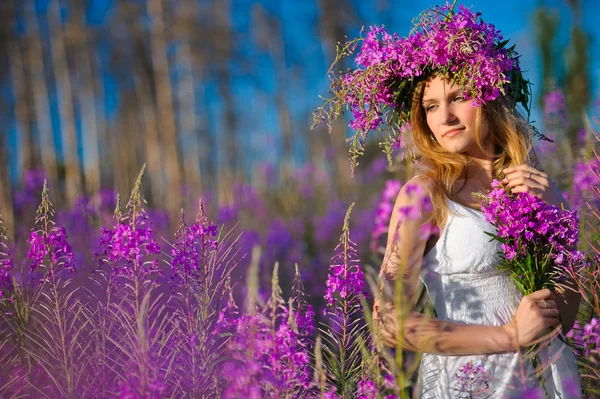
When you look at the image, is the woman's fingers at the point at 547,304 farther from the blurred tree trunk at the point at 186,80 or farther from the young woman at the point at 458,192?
the blurred tree trunk at the point at 186,80

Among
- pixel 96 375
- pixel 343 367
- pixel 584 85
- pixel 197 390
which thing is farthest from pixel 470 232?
pixel 584 85

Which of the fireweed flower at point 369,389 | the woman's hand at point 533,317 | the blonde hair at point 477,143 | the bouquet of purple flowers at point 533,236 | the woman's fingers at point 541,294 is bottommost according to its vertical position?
the fireweed flower at point 369,389

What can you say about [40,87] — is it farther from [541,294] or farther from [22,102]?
[541,294]

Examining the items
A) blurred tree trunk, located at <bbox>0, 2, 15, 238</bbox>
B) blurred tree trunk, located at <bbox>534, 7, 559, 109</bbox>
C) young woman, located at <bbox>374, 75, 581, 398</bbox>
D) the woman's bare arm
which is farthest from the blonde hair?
blurred tree trunk, located at <bbox>534, 7, 559, 109</bbox>

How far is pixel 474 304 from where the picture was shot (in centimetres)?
226

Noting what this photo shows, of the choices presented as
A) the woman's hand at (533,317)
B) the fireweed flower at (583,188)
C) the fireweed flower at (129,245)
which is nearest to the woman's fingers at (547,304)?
the woman's hand at (533,317)

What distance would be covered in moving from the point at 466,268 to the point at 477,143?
1.90 feet

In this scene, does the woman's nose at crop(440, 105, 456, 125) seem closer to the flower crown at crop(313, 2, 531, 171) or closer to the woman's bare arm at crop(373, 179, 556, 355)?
the flower crown at crop(313, 2, 531, 171)

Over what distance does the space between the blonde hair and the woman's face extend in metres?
0.03

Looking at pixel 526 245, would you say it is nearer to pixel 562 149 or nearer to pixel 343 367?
pixel 343 367

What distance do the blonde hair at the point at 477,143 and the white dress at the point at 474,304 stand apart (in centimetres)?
18

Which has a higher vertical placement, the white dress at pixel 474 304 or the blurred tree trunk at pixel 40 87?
the blurred tree trunk at pixel 40 87

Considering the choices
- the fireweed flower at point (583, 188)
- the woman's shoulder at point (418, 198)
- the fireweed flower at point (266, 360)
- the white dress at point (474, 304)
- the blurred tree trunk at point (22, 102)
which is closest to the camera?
the fireweed flower at point (266, 360)

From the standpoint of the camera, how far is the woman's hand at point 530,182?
2.14m
